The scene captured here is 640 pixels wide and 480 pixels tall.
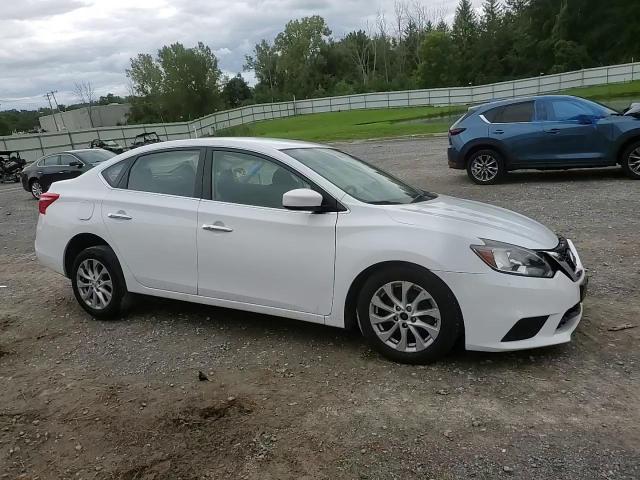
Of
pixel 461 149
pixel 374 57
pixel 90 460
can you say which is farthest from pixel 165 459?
pixel 374 57

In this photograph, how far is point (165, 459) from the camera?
2.99 m

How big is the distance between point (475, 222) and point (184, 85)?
88.9 m

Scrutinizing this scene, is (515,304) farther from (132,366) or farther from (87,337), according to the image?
(87,337)

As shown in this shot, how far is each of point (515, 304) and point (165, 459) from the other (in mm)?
2272

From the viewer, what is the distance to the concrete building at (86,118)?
308 ft

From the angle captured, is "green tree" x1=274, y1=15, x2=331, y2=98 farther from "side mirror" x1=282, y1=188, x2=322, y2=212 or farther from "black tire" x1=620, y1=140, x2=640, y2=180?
"side mirror" x1=282, y1=188, x2=322, y2=212

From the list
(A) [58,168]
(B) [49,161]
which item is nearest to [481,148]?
(A) [58,168]

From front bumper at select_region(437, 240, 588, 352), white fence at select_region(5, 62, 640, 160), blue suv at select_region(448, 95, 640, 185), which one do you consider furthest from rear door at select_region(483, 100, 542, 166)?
white fence at select_region(5, 62, 640, 160)

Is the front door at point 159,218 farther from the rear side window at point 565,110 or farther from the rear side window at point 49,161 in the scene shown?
the rear side window at point 49,161

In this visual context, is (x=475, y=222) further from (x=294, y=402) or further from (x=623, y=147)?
(x=623, y=147)

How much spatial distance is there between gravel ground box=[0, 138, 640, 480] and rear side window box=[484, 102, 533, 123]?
6.35 metres

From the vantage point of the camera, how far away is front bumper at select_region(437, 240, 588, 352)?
355 centimetres

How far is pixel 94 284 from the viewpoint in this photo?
5105 millimetres

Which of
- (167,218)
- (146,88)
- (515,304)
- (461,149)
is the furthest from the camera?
(146,88)
